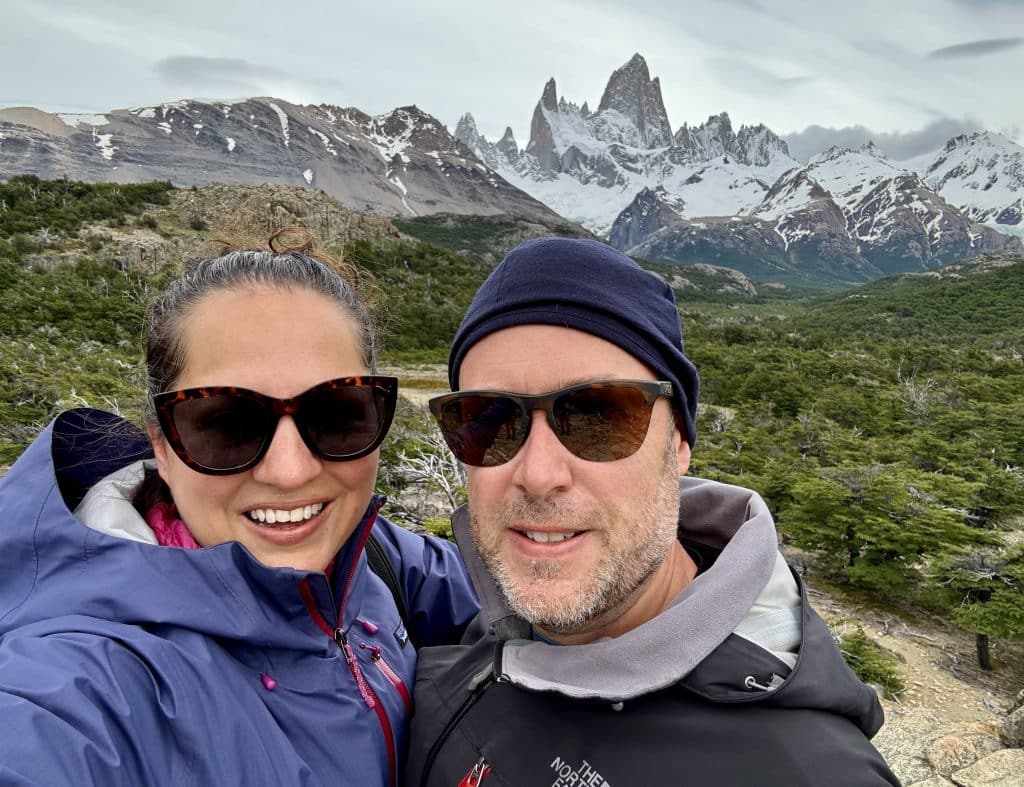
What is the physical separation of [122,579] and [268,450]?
1.55 ft

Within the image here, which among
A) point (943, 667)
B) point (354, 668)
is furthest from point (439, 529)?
point (943, 667)

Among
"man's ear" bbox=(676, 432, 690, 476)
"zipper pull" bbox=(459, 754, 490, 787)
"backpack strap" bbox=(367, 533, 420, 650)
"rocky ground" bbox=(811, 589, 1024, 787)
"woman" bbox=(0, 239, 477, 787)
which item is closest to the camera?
"woman" bbox=(0, 239, 477, 787)

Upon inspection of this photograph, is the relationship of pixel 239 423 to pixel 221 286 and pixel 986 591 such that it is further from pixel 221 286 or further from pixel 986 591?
pixel 986 591

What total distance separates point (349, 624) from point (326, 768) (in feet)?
1.25

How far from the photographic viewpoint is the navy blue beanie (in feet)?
5.54

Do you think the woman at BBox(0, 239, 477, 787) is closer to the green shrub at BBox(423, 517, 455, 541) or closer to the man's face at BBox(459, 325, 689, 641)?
the man's face at BBox(459, 325, 689, 641)

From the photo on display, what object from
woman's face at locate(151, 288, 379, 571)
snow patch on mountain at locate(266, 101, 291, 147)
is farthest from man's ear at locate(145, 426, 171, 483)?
snow patch on mountain at locate(266, 101, 291, 147)

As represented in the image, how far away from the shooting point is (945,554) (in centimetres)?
890

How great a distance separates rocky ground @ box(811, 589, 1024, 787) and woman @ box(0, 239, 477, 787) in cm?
582

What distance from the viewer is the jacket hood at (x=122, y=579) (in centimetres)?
124

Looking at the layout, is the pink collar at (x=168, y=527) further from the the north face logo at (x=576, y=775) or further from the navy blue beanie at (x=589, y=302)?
the the north face logo at (x=576, y=775)

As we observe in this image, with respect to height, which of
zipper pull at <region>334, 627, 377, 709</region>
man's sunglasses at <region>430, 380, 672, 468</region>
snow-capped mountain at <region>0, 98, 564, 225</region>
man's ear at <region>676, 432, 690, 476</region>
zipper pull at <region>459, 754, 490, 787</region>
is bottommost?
zipper pull at <region>459, 754, 490, 787</region>

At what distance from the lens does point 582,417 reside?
66.1 inches

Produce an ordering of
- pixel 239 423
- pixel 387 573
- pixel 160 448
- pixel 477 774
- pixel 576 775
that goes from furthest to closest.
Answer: pixel 387 573 → pixel 160 448 → pixel 239 423 → pixel 477 774 → pixel 576 775
